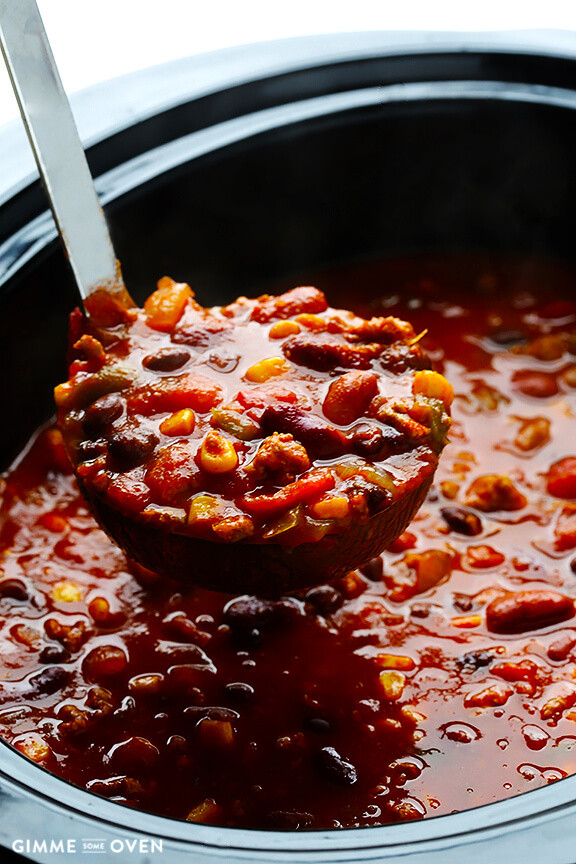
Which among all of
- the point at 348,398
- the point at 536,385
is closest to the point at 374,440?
the point at 348,398

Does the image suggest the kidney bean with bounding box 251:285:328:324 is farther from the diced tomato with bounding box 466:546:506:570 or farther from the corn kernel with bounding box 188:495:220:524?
the diced tomato with bounding box 466:546:506:570

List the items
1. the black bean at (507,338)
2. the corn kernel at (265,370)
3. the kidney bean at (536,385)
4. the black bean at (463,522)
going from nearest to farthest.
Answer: the corn kernel at (265,370)
the black bean at (463,522)
the kidney bean at (536,385)
the black bean at (507,338)

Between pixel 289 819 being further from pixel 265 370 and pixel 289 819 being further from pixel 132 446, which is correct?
pixel 265 370

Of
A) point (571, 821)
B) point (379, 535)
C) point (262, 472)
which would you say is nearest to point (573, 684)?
point (379, 535)

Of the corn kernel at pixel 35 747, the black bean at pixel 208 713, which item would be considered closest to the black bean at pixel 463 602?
the black bean at pixel 208 713

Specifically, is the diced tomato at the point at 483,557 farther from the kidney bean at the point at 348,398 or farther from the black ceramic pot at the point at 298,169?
the black ceramic pot at the point at 298,169

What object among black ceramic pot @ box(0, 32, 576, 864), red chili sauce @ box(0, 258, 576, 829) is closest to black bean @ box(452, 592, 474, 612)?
red chili sauce @ box(0, 258, 576, 829)
